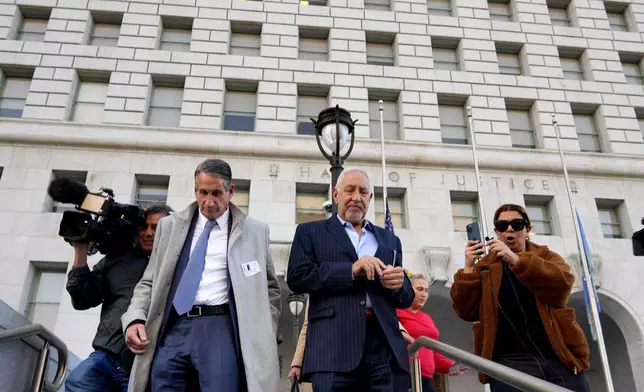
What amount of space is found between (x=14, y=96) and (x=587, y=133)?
1978 cm

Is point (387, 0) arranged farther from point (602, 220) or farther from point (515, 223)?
point (515, 223)

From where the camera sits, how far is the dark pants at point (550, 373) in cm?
345

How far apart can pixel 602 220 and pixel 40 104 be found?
18.6 metres

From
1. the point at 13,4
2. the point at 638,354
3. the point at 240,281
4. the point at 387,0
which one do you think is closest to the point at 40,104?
the point at 13,4

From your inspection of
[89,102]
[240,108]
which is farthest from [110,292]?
[89,102]

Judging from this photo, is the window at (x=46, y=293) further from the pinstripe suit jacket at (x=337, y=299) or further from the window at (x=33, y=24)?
the pinstripe suit jacket at (x=337, y=299)

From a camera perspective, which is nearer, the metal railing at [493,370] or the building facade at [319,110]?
the metal railing at [493,370]

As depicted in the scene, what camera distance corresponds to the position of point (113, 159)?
14.8 m

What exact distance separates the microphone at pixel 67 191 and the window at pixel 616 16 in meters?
21.7

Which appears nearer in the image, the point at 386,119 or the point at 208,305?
the point at 208,305

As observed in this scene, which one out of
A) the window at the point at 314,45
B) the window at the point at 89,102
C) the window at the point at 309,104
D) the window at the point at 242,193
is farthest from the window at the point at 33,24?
the window at the point at 309,104

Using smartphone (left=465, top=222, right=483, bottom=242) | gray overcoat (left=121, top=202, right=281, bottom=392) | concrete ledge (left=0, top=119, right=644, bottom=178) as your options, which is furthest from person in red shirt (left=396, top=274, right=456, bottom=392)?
concrete ledge (left=0, top=119, right=644, bottom=178)

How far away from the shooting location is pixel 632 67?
19.0 meters

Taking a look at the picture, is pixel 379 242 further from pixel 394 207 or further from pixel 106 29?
pixel 106 29
